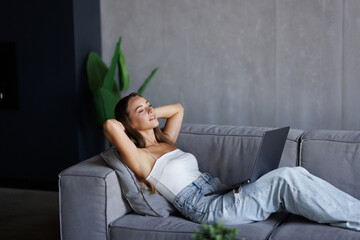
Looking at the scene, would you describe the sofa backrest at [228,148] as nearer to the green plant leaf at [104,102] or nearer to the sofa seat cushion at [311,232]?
the sofa seat cushion at [311,232]

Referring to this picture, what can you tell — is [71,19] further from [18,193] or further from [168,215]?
[168,215]

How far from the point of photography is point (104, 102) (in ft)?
13.8

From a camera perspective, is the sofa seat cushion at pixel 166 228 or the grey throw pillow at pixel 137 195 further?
the grey throw pillow at pixel 137 195

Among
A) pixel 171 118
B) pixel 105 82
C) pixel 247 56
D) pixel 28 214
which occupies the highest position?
pixel 247 56

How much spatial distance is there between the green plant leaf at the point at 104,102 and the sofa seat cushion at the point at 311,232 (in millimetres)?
2244

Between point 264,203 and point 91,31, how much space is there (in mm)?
2840

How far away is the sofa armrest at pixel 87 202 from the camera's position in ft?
8.07

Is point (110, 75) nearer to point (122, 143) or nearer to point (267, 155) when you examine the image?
point (122, 143)

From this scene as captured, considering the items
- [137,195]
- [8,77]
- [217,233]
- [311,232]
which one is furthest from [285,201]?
[8,77]

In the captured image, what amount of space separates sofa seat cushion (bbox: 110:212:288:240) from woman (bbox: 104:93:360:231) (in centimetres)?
6

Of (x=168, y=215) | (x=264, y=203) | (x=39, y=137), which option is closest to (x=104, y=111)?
(x=39, y=137)

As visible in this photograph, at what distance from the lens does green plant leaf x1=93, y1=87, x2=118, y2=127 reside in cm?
419

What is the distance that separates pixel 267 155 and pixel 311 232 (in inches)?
16.2

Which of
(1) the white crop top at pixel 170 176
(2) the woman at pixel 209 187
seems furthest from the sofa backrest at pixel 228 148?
(1) the white crop top at pixel 170 176
